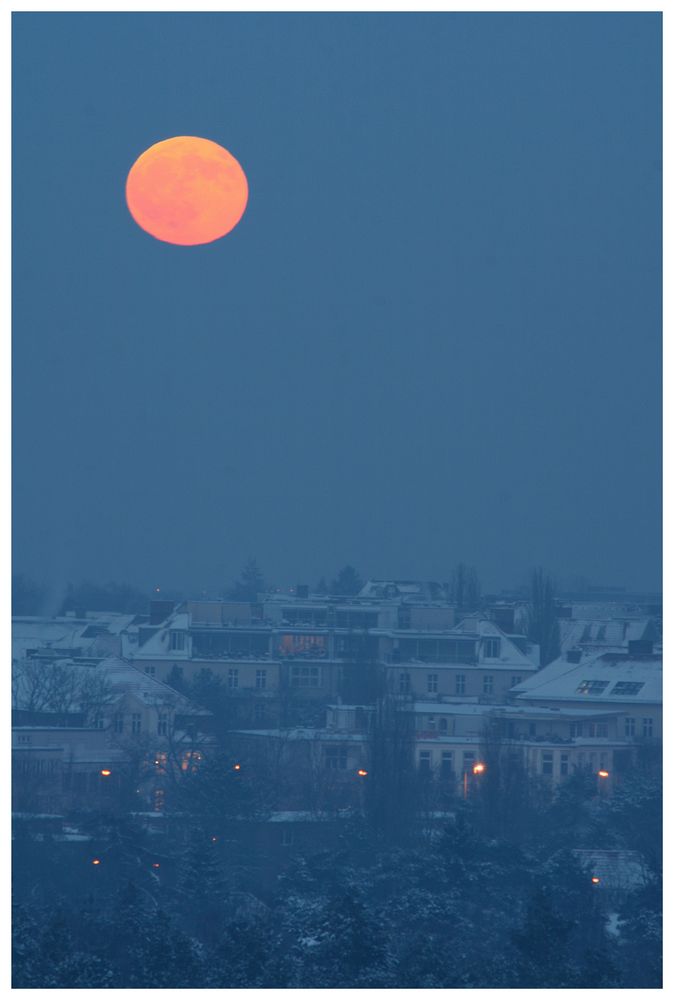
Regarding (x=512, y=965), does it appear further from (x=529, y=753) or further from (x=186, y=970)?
(x=529, y=753)

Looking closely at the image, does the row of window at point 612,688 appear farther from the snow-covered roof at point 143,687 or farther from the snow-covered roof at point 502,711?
the snow-covered roof at point 143,687

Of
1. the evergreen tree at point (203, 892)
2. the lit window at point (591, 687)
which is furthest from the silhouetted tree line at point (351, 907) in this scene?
the lit window at point (591, 687)

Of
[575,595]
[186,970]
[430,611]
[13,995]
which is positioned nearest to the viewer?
[13,995]

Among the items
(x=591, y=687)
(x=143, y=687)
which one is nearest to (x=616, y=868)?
(x=591, y=687)

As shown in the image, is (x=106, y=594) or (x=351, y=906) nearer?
(x=351, y=906)

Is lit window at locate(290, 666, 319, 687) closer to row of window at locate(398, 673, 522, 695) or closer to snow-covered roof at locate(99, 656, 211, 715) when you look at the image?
row of window at locate(398, 673, 522, 695)

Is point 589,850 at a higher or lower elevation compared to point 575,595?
lower

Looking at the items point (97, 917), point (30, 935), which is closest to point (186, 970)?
point (30, 935)
